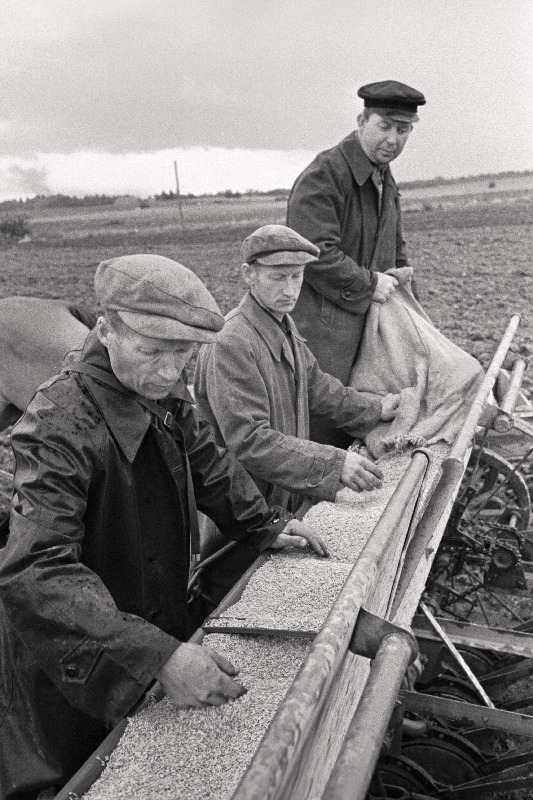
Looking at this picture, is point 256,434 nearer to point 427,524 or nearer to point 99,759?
point 427,524

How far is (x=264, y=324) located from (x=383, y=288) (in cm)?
106

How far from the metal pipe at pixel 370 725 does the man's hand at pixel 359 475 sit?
4.25 ft

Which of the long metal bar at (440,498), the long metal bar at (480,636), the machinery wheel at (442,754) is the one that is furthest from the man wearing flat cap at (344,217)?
the machinery wheel at (442,754)

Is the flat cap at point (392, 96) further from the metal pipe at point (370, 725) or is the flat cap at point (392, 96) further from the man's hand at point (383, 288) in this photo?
the metal pipe at point (370, 725)

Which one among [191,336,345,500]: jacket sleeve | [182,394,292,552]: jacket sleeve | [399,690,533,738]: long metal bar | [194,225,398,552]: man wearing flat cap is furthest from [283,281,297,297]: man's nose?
[399,690,533,738]: long metal bar

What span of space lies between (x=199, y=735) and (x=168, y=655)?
0.16 m

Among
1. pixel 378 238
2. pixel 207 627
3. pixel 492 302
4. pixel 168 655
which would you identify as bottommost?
pixel 492 302

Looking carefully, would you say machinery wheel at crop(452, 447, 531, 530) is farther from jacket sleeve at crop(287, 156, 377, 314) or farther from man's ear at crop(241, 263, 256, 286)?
man's ear at crop(241, 263, 256, 286)

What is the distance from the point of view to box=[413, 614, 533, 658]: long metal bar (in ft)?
8.56

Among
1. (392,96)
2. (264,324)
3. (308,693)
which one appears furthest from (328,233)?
(308,693)

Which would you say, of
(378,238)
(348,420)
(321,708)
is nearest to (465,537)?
(348,420)

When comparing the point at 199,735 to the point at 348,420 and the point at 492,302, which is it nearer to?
the point at 348,420

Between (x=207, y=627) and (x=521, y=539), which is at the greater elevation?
(x=207, y=627)

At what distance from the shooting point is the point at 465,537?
131 inches
